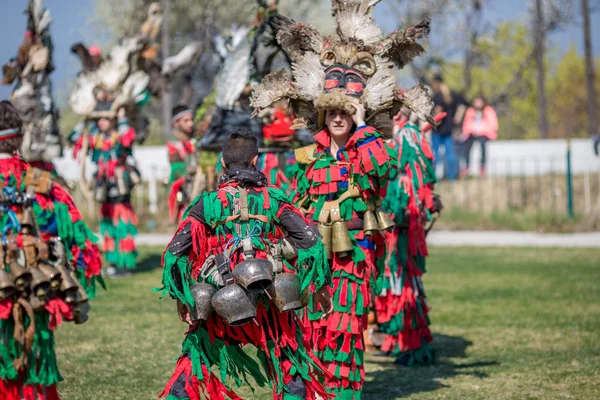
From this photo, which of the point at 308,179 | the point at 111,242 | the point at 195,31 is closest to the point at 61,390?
the point at 308,179

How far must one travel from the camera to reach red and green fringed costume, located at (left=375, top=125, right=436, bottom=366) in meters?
8.23

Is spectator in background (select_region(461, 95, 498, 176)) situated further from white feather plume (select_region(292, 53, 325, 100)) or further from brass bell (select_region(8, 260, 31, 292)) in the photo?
brass bell (select_region(8, 260, 31, 292))

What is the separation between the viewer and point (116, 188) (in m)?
13.6

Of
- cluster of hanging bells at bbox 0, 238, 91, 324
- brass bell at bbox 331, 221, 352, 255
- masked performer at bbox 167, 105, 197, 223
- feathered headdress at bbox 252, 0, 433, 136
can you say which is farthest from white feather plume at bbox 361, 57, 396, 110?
masked performer at bbox 167, 105, 197, 223

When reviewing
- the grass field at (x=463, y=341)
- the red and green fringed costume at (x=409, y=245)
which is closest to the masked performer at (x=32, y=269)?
the grass field at (x=463, y=341)

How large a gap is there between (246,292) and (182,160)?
7.79 m

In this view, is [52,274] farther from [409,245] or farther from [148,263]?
[148,263]

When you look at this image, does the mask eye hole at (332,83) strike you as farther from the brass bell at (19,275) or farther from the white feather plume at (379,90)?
the brass bell at (19,275)

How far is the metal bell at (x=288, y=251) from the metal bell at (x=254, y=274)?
0.22 meters

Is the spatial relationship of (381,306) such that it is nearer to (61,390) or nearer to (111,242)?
(61,390)

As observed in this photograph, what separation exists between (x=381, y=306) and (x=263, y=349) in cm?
338

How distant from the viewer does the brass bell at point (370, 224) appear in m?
6.51

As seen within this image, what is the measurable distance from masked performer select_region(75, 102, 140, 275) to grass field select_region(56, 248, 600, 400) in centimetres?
53

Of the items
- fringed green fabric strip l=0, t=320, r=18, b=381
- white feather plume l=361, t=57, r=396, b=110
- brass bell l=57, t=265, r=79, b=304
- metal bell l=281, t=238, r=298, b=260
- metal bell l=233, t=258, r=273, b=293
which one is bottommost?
fringed green fabric strip l=0, t=320, r=18, b=381
